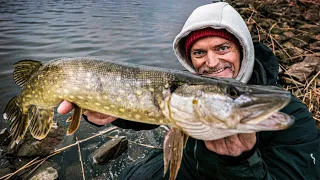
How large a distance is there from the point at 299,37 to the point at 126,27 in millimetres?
6558

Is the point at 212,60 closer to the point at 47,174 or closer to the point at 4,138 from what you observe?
the point at 47,174

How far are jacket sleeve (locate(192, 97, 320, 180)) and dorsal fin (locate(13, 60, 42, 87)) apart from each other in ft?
4.15

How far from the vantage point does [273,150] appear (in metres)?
1.49

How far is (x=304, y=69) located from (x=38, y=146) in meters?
3.53

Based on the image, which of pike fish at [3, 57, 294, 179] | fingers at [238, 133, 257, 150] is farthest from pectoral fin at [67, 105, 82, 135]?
fingers at [238, 133, 257, 150]

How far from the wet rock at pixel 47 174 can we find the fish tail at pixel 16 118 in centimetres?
59

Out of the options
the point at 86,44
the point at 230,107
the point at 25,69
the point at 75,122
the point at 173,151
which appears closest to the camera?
the point at 230,107

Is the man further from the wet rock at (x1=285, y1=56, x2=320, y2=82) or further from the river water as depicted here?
the wet rock at (x1=285, y1=56, x2=320, y2=82)

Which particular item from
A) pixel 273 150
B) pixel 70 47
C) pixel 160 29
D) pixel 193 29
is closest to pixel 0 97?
pixel 70 47

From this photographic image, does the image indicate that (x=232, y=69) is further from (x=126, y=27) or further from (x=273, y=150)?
(x=126, y=27)

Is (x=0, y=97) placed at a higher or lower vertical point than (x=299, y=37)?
lower

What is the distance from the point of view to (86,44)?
268 inches

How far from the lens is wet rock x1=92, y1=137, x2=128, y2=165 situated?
259 cm

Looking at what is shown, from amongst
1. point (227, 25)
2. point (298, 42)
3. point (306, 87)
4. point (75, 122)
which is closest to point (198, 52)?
point (227, 25)
